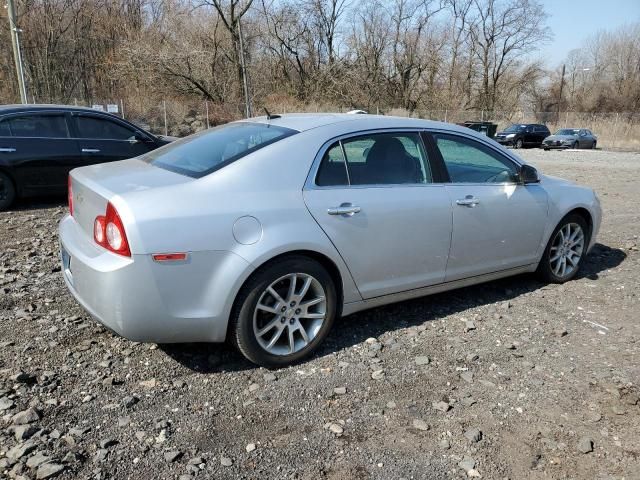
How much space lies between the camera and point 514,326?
4.21 m

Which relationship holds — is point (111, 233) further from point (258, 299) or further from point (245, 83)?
point (245, 83)

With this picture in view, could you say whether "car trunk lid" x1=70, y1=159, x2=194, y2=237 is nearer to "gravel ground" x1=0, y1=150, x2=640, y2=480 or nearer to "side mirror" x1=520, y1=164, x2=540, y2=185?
"gravel ground" x1=0, y1=150, x2=640, y2=480

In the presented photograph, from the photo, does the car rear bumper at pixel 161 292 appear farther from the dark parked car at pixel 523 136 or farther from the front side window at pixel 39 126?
the dark parked car at pixel 523 136

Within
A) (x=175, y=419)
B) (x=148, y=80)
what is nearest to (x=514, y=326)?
(x=175, y=419)

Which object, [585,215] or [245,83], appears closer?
[585,215]

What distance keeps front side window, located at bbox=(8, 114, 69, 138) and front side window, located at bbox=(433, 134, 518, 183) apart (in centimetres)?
607

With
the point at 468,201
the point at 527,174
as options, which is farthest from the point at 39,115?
the point at 527,174

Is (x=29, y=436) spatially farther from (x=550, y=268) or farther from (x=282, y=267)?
(x=550, y=268)

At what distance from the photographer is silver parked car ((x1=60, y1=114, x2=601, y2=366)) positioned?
2.97m

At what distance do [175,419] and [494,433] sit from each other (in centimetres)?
167

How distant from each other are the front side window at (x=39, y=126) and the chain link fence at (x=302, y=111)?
63.6 feet

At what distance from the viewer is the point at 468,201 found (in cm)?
413

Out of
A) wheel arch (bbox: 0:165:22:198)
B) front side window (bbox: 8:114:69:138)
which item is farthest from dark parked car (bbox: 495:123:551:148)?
wheel arch (bbox: 0:165:22:198)

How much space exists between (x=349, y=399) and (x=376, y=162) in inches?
64.9
